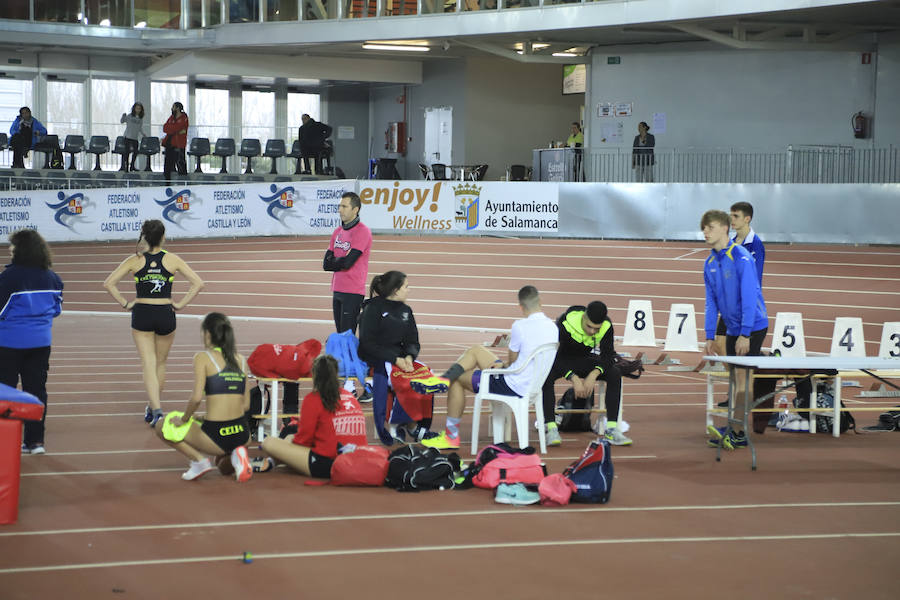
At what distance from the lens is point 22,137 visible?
89.1ft

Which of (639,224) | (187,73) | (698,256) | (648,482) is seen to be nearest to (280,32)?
(187,73)

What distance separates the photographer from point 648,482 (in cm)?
726

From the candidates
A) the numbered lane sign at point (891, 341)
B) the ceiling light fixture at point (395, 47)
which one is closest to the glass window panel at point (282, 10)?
the ceiling light fixture at point (395, 47)

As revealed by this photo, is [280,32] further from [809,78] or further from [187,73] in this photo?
[809,78]

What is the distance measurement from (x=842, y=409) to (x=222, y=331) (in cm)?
512

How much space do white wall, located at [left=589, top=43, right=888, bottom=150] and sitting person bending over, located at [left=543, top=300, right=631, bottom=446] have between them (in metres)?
17.5

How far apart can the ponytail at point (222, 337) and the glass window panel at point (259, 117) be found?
2654 cm

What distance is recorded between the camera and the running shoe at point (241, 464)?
700 cm

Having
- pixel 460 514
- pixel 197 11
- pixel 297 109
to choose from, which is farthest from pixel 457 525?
pixel 297 109

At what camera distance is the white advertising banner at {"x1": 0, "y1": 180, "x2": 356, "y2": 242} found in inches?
A: 886

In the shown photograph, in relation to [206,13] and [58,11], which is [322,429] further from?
[58,11]

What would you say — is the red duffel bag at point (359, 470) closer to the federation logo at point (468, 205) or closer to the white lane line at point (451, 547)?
the white lane line at point (451, 547)

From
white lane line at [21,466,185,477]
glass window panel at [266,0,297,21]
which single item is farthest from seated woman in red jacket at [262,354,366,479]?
glass window panel at [266,0,297,21]

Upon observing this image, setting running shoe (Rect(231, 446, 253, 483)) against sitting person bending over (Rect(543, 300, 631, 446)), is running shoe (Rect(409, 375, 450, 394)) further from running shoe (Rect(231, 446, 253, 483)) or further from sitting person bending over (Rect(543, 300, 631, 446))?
running shoe (Rect(231, 446, 253, 483))
